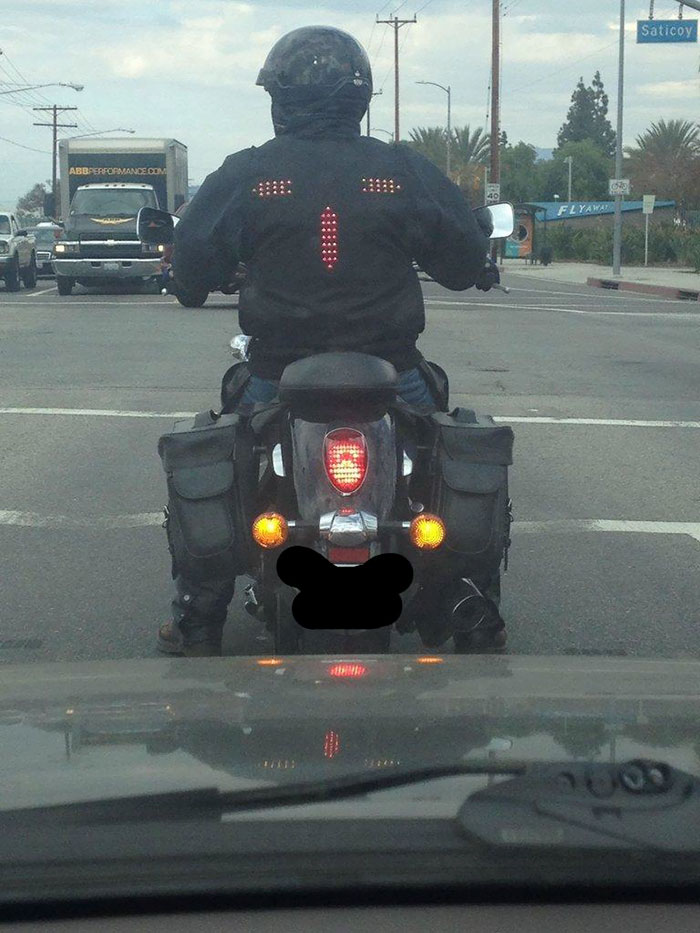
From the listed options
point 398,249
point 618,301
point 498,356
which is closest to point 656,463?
point 398,249

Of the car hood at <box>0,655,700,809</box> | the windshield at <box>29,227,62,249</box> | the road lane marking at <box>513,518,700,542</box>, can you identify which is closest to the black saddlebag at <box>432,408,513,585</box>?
the car hood at <box>0,655,700,809</box>

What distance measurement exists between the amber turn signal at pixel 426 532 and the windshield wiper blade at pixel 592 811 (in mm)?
2240

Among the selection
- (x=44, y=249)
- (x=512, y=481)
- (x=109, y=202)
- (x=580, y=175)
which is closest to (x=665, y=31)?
(x=109, y=202)

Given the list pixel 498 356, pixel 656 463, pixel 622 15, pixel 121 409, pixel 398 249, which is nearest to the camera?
pixel 398 249

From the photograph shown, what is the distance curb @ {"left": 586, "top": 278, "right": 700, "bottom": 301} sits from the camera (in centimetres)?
3575

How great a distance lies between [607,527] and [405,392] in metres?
3.29

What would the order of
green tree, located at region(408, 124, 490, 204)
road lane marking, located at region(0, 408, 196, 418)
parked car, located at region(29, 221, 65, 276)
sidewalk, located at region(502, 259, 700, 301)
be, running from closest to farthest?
road lane marking, located at region(0, 408, 196, 418) < sidewalk, located at region(502, 259, 700, 301) < parked car, located at region(29, 221, 65, 276) < green tree, located at region(408, 124, 490, 204)

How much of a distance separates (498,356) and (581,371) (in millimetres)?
1868

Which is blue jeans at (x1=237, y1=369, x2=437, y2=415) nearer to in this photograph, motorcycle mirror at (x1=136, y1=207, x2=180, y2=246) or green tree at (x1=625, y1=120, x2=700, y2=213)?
motorcycle mirror at (x1=136, y1=207, x2=180, y2=246)

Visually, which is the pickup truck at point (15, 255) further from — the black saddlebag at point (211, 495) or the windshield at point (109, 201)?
the black saddlebag at point (211, 495)

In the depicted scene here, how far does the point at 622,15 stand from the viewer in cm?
4650

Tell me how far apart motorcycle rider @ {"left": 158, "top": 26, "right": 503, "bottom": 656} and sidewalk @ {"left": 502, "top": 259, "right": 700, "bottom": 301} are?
3116 centimetres

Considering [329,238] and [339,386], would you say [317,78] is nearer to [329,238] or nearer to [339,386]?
[329,238]

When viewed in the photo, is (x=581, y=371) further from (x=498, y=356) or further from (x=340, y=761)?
(x=340, y=761)
